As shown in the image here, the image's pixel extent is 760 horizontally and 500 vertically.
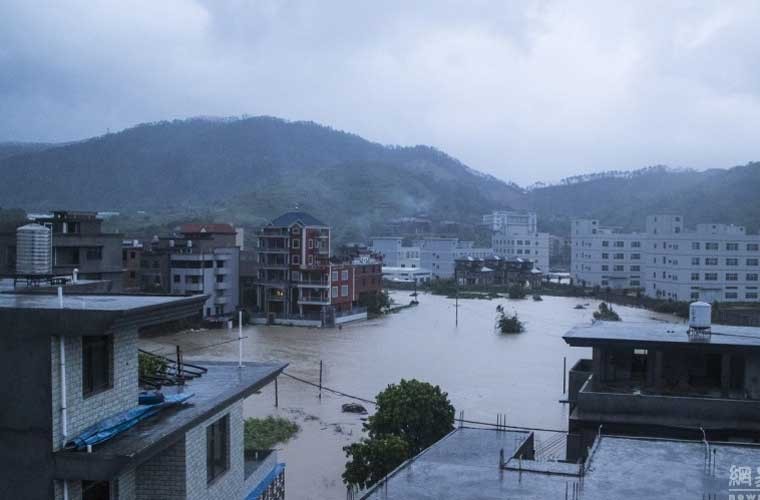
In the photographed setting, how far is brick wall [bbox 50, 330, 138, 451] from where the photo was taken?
9.71 feet

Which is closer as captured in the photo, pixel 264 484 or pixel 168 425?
pixel 168 425

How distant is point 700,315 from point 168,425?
595 cm

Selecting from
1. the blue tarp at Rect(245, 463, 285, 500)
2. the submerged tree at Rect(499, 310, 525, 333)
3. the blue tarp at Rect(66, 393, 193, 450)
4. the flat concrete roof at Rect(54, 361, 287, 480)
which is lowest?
the submerged tree at Rect(499, 310, 525, 333)

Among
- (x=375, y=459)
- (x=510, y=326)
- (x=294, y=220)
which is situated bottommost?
(x=510, y=326)

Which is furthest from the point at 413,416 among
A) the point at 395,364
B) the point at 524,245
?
the point at 524,245

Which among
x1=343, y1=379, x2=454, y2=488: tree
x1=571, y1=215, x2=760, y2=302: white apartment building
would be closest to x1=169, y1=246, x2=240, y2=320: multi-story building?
x1=343, y1=379, x2=454, y2=488: tree

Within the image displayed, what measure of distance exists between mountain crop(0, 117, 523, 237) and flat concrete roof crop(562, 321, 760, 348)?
51858mm

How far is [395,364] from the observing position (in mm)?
17578

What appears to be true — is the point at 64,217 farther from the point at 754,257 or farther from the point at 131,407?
the point at 754,257

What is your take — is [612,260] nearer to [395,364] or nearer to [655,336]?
[395,364]

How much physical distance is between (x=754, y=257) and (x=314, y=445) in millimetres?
25319

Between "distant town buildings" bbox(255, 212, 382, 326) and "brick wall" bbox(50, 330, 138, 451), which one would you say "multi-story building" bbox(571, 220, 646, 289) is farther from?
"brick wall" bbox(50, 330, 138, 451)

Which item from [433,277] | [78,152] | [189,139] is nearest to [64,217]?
[433,277]

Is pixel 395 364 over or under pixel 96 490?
under
